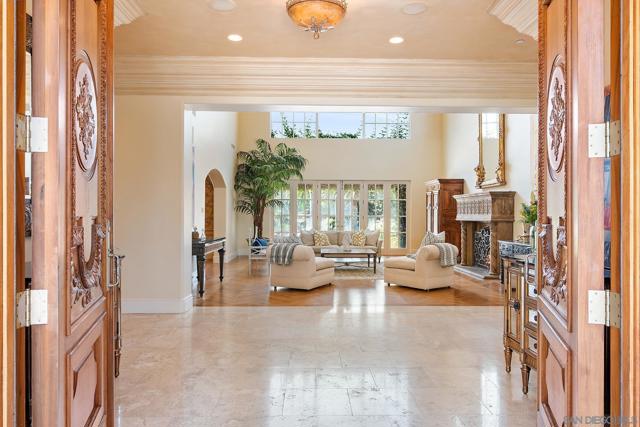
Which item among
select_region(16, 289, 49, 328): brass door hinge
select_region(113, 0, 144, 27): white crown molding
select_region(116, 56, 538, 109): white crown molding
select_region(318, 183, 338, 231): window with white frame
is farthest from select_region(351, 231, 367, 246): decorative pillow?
select_region(16, 289, 49, 328): brass door hinge

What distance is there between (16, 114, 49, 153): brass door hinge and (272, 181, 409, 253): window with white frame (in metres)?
11.1

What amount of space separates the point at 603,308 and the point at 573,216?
287 mm

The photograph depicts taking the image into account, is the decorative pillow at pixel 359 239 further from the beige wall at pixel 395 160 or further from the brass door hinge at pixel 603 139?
the brass door hinge at pixel 603 139

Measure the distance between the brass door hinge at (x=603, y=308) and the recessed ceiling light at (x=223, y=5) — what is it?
3484mm

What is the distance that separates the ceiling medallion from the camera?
333cm

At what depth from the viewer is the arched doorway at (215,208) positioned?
10.5 meters

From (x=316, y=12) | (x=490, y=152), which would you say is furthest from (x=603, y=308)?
(x=490, y=152)

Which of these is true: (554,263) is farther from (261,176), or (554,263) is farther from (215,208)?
(261,176)

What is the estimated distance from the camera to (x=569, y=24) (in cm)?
144

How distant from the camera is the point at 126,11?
3684mm

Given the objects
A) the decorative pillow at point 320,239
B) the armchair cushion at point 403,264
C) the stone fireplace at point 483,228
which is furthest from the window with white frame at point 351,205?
the armchair cushion at point 403,264

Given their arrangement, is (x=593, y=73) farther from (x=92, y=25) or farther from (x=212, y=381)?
(x=212, y=381)

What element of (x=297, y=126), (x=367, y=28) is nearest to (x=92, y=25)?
(x=367, y=28)

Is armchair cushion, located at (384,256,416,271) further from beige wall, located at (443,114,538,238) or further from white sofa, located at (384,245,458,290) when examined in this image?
beige wall, located at (443,114,538,238)
